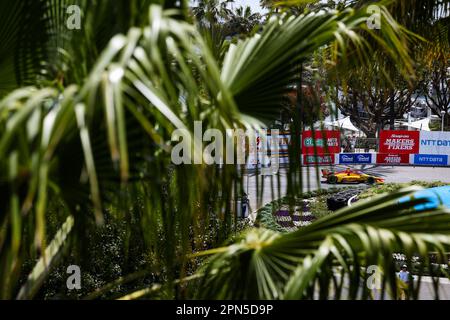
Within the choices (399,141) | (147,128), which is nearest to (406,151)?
(399,141)

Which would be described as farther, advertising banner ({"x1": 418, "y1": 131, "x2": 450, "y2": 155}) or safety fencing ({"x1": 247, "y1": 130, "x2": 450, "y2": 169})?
safety fencing ({"x1": 247, "y1": 130, "x2": 450, "y2": 169})

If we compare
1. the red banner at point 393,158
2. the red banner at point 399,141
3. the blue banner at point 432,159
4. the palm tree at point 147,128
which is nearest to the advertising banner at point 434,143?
the blue banner at point 432,159

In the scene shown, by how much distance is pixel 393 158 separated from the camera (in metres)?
33.2

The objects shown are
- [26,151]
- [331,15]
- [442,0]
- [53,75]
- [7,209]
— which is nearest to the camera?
[26,151]

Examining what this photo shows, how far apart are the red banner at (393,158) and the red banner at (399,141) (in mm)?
203

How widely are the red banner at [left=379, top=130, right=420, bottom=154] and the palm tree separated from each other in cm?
3078

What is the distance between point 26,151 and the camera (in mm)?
1589

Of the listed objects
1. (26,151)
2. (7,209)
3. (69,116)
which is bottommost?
(7,209)

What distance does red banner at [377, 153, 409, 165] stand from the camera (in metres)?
33.0

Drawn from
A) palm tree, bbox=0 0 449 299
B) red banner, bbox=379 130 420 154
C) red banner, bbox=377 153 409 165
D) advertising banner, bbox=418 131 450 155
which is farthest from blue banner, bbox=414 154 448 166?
palm tree, bbox=0 0 449 299

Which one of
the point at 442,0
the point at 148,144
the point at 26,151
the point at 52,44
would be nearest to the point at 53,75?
the point at 52,44

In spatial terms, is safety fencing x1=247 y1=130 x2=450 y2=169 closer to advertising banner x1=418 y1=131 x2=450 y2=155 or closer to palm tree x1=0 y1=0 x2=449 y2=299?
advertising banner x1=418 y1=131 x2=450 y2=155
